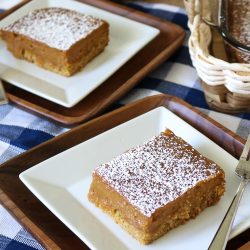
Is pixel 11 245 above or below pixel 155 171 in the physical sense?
below

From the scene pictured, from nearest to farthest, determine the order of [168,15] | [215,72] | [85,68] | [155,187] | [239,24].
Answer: [155,187] < [215,72] < [239,24] < [85,68] < [168,15]

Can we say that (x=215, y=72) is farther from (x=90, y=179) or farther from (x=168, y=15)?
(x=168, y=15)

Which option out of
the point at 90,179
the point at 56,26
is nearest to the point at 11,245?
the point at 90,179

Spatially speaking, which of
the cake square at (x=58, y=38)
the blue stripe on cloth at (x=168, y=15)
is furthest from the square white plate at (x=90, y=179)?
the blue stripe on cloth at (x=168, y=15)

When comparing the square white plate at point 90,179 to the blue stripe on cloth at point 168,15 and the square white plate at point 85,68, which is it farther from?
the blue stripe on cloth at point 168,15

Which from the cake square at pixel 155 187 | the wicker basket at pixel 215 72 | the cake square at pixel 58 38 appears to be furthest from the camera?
the cake square at pixel 58 38

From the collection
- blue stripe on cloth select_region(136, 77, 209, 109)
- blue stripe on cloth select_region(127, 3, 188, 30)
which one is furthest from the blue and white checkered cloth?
blue stripe on cloth select_region(127, 3, 188, 30)

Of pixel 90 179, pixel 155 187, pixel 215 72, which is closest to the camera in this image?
pixel 155 187
